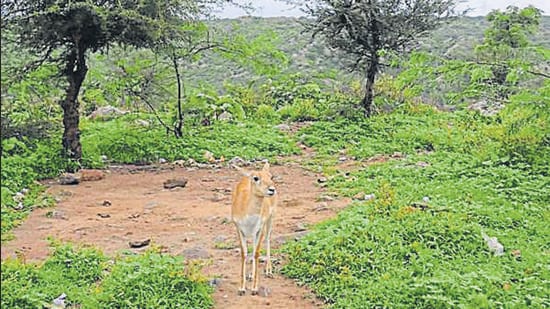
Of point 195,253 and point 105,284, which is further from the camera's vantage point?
point 195,253

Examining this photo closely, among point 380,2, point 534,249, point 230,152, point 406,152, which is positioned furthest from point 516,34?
point 534,249

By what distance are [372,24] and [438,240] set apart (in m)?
9.94

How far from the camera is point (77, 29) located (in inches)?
414

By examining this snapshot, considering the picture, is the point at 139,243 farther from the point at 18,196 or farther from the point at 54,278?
the point at 18,196

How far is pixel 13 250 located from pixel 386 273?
12.1 ft

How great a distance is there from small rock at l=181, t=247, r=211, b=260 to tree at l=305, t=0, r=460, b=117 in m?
9.76

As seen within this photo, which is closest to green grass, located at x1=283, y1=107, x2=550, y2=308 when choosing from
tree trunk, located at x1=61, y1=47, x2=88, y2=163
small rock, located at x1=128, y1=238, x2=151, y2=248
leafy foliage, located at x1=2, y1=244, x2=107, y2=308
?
small rock, located at x1=128, y1=238, x2=151, y2=248

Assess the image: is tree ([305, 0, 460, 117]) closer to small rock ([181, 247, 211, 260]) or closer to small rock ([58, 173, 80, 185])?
small rock ([58, 173, 80, 185])

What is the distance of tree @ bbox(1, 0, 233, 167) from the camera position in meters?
10.0

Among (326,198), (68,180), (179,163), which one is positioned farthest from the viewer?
(179,163)

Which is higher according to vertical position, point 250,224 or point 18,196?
point 250,224

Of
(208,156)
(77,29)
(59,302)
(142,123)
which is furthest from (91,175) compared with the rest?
(59,302)

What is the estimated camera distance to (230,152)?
12789 millimetres

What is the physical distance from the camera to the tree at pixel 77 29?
10.0 m
